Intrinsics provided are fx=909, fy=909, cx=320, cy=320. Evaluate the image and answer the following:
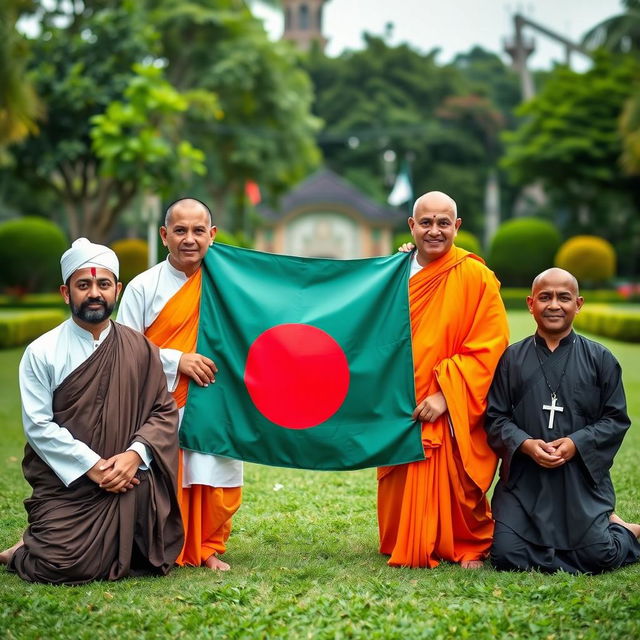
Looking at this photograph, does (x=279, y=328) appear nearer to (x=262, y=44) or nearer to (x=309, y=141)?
(x=262, y=44)

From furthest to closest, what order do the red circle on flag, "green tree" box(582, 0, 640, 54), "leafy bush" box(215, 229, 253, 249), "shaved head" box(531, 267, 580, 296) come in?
"green tree" box(582, 0, 640, 54) → "leafy bush" box(215, 229, 253, 249) → the red circle on flag → "shaved head" box(531, 267, 580, 296)

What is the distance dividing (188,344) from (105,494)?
2.84 ft

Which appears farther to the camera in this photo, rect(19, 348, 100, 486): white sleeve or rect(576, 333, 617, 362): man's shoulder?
rect(576, 333, 617, 362): man's shoulder

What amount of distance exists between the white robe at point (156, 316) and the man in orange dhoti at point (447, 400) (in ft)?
2.85

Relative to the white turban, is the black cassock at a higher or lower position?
lower

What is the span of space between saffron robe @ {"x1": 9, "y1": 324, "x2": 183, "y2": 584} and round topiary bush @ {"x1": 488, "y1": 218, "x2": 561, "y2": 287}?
26.0 m

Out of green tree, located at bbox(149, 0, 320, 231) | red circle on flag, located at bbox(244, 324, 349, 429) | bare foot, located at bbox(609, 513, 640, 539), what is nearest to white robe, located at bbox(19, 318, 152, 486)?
red circle on flag, located at bbox(244, 324, 349, 429)

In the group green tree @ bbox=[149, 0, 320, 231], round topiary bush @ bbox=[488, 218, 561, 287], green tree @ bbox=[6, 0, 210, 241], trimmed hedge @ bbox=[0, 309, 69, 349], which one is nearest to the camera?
trimmed hedge @ bbox=[0, 309, 69, 349]

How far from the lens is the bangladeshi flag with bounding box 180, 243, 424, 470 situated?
184 inches

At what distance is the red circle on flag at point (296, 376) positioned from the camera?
15.5ft

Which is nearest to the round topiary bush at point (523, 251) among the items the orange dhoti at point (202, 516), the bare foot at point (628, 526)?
the bare foot at point (628, 526)

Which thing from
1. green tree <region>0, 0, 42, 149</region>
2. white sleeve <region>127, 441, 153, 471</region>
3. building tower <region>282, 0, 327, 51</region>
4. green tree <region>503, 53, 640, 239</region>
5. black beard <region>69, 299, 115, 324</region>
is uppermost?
building tower <region>282, 0, 327, 51</region>

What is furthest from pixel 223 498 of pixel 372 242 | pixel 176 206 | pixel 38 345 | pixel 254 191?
pixel 372 242

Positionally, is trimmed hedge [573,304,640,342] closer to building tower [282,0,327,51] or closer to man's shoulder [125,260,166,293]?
man's shoulder [125,260,166,293]
